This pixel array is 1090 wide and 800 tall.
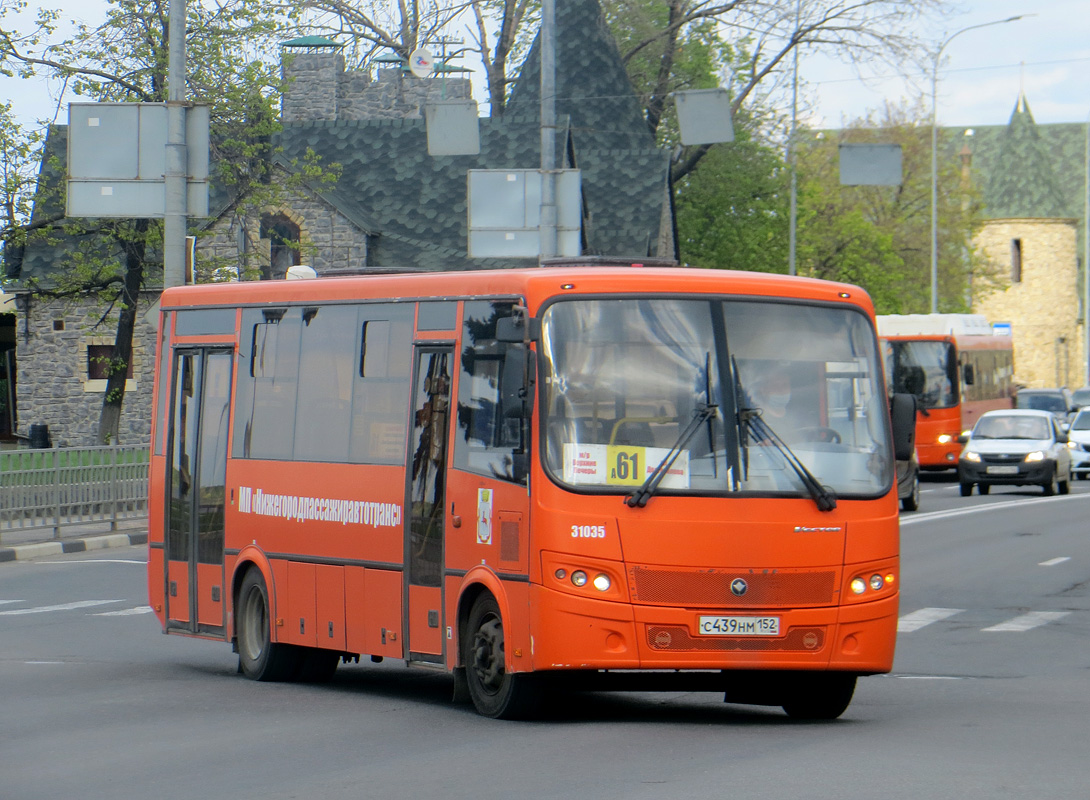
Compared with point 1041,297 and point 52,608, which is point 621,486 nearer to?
point 52,608

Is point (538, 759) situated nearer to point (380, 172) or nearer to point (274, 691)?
point (274, 691)

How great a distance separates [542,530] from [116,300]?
28.3 m

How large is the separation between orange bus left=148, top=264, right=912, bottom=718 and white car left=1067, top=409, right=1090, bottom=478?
3644cm

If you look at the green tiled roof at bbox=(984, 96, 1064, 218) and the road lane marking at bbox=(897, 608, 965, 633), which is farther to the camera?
the green tiled roof at bbox=(984, 96, 1064, 218)

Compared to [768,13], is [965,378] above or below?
below

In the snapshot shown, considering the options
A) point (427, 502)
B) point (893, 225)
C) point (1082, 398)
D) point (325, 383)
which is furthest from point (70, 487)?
point (893, 225)

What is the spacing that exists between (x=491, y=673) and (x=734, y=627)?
1.40 metres

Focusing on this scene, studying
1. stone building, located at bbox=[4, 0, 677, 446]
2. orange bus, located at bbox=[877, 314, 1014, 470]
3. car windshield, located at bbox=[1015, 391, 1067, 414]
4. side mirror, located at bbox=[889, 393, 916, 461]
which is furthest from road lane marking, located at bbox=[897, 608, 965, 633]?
car windshield, located at bbox=[1015, 391, 1067, 414]

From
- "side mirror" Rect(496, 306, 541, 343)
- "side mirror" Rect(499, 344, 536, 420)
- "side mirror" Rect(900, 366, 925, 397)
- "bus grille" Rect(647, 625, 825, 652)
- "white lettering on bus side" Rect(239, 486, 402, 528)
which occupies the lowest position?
"bus grille" Rect(647, 625, 825, 652)

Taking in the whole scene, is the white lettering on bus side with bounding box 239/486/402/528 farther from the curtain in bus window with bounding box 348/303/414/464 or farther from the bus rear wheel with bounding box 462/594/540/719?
the bus rear wheel with bounding box 462/594/540/719

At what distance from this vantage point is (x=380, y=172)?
52250 mm

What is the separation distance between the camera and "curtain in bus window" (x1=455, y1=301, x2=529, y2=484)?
1001 centimetres

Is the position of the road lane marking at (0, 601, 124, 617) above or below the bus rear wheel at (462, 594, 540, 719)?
below

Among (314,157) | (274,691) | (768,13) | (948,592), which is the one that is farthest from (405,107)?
(274,691)
